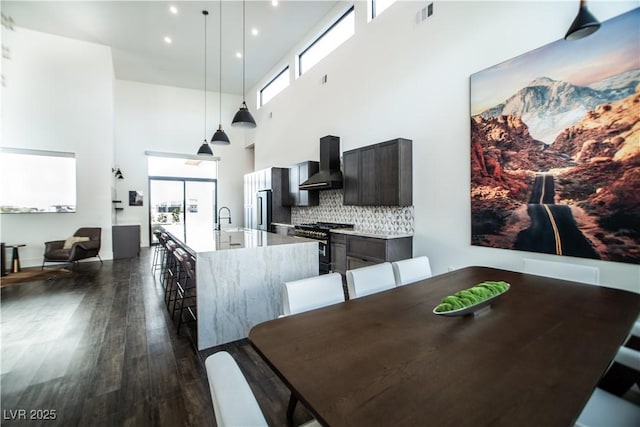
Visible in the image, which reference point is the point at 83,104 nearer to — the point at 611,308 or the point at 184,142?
the point at 184,142

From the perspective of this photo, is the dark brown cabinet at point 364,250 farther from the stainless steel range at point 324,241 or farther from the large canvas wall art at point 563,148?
the large canvas wall art at point 563,148

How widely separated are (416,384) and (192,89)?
11.0 m

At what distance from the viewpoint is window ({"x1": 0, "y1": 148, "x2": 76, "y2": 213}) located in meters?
5.87

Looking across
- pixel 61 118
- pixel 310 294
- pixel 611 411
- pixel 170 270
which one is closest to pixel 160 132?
pixel 61 118

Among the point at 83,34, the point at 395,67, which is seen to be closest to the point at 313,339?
the point at 395,67

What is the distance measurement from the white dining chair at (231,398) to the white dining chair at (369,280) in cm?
109

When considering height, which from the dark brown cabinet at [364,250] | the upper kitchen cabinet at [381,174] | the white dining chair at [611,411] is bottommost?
the white dining chair at [611,411]

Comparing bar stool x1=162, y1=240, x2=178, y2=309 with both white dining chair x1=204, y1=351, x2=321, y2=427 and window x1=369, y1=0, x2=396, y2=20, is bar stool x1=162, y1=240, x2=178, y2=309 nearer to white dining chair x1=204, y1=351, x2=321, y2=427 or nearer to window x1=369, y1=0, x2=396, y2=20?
white dining chair x1=204, y1=351, x2=321, y2=427

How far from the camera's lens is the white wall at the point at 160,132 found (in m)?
8.58

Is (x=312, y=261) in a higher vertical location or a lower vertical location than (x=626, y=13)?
lower

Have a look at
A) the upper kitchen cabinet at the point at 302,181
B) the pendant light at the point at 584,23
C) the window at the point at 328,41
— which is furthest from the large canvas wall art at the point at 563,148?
the upper kitchen cabinet at the point at 302,181

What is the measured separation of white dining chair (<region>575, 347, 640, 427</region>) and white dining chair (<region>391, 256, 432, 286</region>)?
44.4 inches

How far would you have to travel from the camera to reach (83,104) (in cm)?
666

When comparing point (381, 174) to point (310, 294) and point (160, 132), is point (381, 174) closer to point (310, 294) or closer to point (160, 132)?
point (310, 294)
